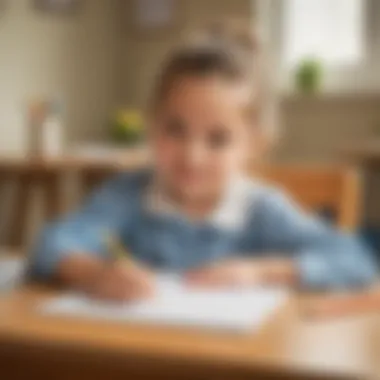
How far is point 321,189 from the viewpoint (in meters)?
0.77

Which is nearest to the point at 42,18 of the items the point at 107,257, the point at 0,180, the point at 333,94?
the point at 0,180

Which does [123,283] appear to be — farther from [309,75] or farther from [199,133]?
[309,75]

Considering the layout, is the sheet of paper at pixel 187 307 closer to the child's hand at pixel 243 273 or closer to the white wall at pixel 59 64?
the child's hand at pixel 243 273

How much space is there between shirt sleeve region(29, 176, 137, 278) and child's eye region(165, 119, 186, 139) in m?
0.07

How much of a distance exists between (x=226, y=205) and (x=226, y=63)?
0.31 feet

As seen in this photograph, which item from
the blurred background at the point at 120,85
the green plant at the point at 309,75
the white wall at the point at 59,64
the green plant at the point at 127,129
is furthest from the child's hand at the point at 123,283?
the green plant at the point at 309,75

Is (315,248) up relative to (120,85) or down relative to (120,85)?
down

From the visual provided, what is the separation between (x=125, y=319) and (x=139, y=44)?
74.6 inches

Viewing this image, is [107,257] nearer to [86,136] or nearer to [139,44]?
[86,136]

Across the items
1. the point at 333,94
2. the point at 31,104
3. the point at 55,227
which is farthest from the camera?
the point at 333,94

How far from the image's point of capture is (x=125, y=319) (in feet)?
1.70

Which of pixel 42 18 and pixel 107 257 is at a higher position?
pixel 42 18

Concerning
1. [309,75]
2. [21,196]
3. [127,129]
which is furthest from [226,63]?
[309,75]

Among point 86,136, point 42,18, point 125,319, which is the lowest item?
point 125,319
